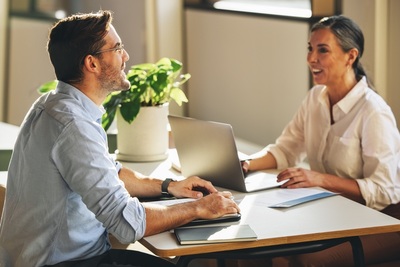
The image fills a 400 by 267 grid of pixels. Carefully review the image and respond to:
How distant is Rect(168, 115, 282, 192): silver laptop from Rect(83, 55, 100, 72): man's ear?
1.81 feet

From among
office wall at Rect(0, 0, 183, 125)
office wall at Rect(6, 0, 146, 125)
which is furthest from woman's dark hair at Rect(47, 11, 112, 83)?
→ office wall at Rect(6, 0, 146, 125)

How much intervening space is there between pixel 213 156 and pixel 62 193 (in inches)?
30.7

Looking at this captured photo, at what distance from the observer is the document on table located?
2956mm

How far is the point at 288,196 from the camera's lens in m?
3.06

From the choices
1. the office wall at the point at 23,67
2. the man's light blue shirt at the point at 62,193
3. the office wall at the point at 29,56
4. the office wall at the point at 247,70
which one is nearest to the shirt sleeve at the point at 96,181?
the man's light blue shirt at the point at 62,193

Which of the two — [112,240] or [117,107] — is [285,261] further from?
[117,107]

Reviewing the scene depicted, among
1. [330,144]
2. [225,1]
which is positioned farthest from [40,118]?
[225,1]

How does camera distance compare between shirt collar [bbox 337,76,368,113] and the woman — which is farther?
shirt collar [bbox 337,76,368,113]

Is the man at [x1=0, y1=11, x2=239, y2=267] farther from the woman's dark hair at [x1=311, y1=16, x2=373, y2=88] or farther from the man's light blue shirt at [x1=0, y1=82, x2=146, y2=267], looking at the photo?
the woman's dark hair at [x1=311, y1=16, x2=373, y2=88]

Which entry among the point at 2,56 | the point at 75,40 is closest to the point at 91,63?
the point at 75,40

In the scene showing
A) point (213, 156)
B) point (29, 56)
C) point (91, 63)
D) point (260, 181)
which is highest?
point (91, 63)

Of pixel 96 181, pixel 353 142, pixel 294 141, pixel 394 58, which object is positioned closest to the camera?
pixel 96 181

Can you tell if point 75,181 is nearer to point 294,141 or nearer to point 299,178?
point 299,178

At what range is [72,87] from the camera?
271cm
